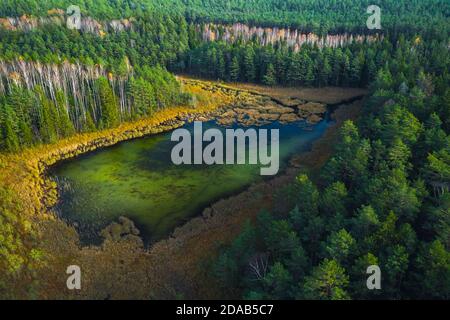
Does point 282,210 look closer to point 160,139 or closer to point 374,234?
point 374,234

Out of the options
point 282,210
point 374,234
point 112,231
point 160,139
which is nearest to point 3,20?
point 160,139

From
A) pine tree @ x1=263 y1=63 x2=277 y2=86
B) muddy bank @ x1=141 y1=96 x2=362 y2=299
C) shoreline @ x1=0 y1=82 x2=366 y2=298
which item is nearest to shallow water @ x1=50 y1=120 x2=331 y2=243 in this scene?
shoreline @ x1=0 y1=82 x2=366 y2=298

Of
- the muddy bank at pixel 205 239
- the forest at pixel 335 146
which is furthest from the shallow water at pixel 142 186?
the forest at pixel 335 146

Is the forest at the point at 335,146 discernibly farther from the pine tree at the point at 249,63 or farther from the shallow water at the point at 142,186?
the shallow water at the point at 142,186

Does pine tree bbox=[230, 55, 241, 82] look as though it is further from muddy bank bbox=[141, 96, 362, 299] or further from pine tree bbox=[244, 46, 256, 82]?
muddy bank bbox=[141, 96, 362, 299]

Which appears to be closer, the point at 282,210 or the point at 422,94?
the point at 282,210
